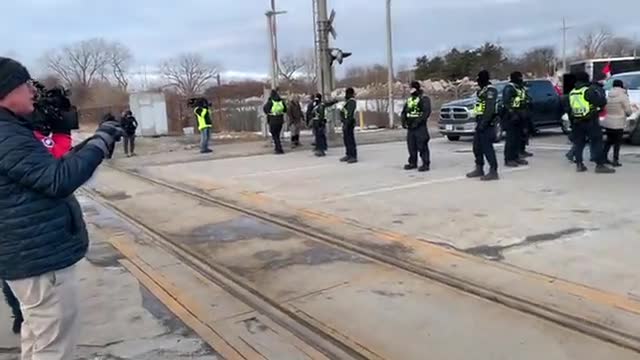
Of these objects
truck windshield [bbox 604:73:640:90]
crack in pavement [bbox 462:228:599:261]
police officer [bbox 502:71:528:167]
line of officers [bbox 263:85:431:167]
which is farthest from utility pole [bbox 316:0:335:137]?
crack in pavement [bbox 462:228:599:261]

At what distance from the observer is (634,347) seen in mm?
4039

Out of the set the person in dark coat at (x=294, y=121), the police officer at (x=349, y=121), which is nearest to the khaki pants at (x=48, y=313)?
the police officer at (x=349, y=121)

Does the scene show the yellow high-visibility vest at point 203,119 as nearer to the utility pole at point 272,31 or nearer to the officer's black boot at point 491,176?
the utility pole at point 272,31

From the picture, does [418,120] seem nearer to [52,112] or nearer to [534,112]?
[534,112]

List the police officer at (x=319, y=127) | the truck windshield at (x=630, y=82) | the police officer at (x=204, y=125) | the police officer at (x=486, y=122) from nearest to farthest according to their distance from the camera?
the police officer at (x=486, y=122) → the truck windshield at (x=630, y=82) → the police officer at (x=319, y=127) → the police officer at (x=204, y=125)

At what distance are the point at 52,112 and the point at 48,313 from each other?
1.52m

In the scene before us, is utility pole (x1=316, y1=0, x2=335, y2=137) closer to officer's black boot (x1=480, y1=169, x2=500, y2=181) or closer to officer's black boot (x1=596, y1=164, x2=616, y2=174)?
officer's black boot (x1=480, y1=169, x2=500, y2=181)

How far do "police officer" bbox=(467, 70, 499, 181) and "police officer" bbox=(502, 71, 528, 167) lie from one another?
1469 millimetres

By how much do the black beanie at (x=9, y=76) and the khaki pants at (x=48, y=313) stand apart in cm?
91

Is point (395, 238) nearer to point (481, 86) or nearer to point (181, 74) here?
point (481, 86)

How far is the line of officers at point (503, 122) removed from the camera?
421 inches

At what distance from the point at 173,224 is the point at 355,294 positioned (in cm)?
409

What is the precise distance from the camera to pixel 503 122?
12.4m

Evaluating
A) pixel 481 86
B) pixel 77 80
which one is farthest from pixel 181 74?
pixel 481 86
